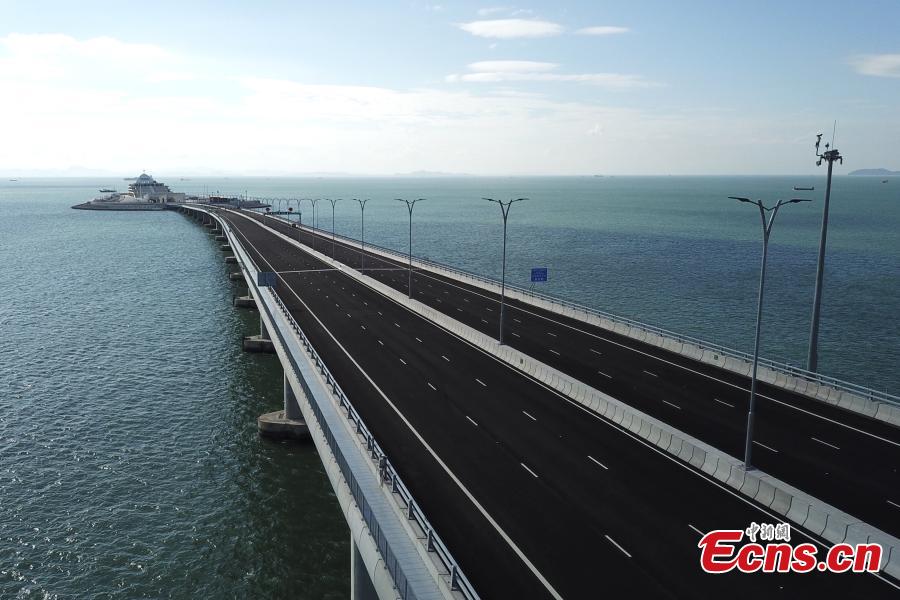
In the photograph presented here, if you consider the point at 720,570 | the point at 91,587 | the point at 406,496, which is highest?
the point at 406,496

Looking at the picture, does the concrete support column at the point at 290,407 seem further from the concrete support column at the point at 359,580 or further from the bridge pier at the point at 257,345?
the concrete support column at the point at 359,580

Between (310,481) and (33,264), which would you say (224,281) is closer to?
(33,264)

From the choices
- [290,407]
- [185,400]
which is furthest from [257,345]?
[290,407]

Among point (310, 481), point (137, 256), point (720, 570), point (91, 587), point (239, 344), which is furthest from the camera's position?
point (137, 256)

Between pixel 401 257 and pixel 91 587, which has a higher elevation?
pixel 401 257

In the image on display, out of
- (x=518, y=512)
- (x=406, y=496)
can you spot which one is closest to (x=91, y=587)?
(x=406, y=496)

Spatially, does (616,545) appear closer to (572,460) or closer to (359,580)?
(572,460)

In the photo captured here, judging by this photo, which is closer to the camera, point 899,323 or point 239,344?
point 239,344

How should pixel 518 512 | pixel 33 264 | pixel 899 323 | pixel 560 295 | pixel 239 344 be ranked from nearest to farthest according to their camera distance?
Result: pixel 518 512
pixel 239 344
pixel 899 323
pixel 560 295
pixel 33 264
